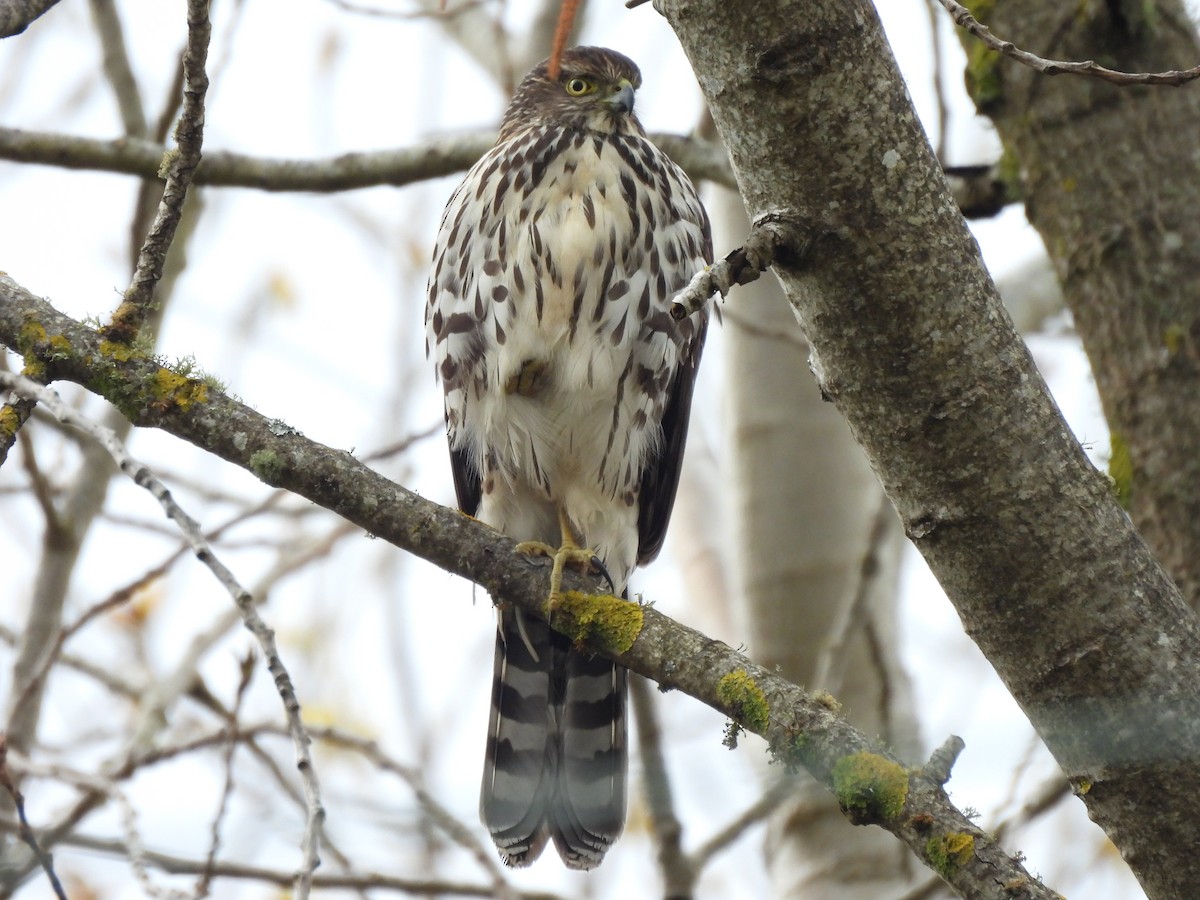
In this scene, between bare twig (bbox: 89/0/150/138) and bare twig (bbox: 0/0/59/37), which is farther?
bare twig (bbox: 89/0/150/138)

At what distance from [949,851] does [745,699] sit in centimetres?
43

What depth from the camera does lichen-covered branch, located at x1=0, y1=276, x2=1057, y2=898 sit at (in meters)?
2.04

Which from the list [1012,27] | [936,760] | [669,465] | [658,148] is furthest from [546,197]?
[936,760]

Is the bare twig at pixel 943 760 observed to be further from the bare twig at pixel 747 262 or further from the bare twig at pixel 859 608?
the bare twig at pixel 859 608

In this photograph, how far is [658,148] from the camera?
165 inches

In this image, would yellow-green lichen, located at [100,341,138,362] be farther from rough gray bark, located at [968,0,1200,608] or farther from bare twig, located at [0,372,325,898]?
rough gray bark, located at [968,0,1200,608]

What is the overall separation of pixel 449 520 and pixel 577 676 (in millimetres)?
1694

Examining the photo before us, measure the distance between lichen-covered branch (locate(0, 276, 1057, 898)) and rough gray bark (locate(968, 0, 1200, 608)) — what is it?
1.35 meters

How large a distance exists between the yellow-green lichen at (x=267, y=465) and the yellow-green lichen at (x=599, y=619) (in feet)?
2.14

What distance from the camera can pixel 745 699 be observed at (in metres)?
2.24

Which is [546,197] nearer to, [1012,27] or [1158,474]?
[1012,27]

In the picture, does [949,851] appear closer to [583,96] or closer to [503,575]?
[503,575]

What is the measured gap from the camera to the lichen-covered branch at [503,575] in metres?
2.04

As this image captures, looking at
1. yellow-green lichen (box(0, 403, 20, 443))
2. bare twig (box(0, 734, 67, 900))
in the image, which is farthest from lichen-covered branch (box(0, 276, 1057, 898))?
bare twig (box(0, 734, 67, 900))
